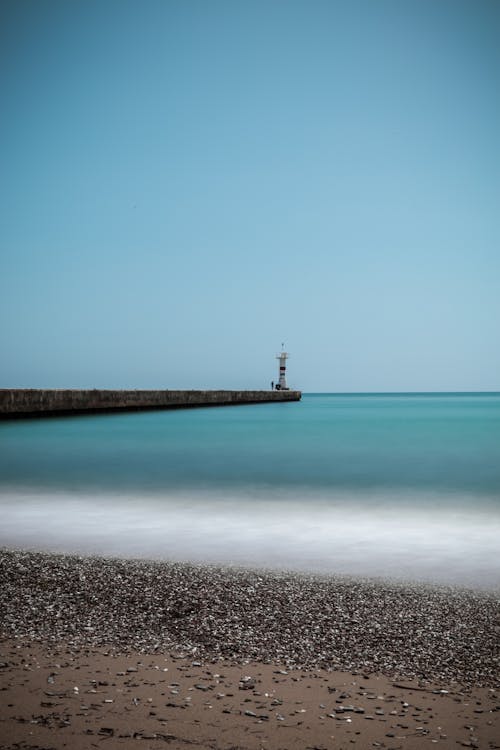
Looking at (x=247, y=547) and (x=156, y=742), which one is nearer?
(x=156, y=742)

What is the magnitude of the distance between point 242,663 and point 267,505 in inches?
178

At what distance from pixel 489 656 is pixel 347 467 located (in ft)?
28.1

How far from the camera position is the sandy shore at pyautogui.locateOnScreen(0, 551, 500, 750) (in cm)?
193

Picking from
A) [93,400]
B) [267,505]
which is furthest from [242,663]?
[93,400]

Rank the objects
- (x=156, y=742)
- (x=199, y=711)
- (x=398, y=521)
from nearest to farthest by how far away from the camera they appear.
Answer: (x=156, y=742) → (x=199, y=711) → (x=398, y=521)

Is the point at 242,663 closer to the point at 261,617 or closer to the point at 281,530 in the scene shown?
the point at 261,617

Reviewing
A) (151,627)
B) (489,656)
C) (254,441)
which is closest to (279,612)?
(151,627)

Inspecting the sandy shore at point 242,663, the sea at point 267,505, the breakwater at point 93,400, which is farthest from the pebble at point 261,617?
the breakwater at point 93,400

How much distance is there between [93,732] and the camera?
74.7 inches

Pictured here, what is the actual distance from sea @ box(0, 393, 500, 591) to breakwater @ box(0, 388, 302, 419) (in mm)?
7319

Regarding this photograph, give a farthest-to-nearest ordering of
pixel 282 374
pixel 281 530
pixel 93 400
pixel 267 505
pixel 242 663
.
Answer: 1. pixel 282 374
2. pixel 93 400
3. pixel 267 505
4. pixel 281 530
5. pixel 242 663

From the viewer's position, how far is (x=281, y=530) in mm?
5477

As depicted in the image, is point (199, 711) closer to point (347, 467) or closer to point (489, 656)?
point (489, 656)

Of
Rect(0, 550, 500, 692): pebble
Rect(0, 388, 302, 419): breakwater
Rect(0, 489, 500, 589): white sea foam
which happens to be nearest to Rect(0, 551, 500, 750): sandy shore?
Rect(0, 550, 500, 692): pebble
